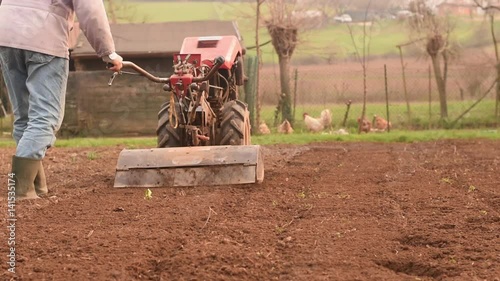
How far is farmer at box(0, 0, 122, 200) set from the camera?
631 cm

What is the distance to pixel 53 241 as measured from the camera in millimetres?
4641

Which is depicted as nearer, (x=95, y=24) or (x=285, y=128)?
(x=95, y=24)

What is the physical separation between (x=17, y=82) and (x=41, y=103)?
14.8 inches

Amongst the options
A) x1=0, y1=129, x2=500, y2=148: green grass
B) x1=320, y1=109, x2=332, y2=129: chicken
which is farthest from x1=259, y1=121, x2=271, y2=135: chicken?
x1=0, y1=129, x2=500, y2=148: green grass

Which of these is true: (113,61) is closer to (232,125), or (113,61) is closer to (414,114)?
(232,125)

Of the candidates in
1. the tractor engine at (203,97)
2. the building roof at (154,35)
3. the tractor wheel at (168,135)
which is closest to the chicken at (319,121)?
the building roof at (154,35)

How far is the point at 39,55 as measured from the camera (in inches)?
252

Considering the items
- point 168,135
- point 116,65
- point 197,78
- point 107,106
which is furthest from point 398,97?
point 116,65

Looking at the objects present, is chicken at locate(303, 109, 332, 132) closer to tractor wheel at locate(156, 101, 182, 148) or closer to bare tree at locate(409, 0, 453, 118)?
bare tree at locate(409, 0, 453, 118)

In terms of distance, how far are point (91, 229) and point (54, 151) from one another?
279 inches

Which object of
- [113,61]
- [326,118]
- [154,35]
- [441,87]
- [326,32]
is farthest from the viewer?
[326,32]

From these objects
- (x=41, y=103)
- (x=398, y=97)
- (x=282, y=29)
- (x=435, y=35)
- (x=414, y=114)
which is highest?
(x=41, y=103)

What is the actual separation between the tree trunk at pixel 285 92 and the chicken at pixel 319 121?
1.76 feet

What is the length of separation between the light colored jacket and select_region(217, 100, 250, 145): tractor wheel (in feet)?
6.97
